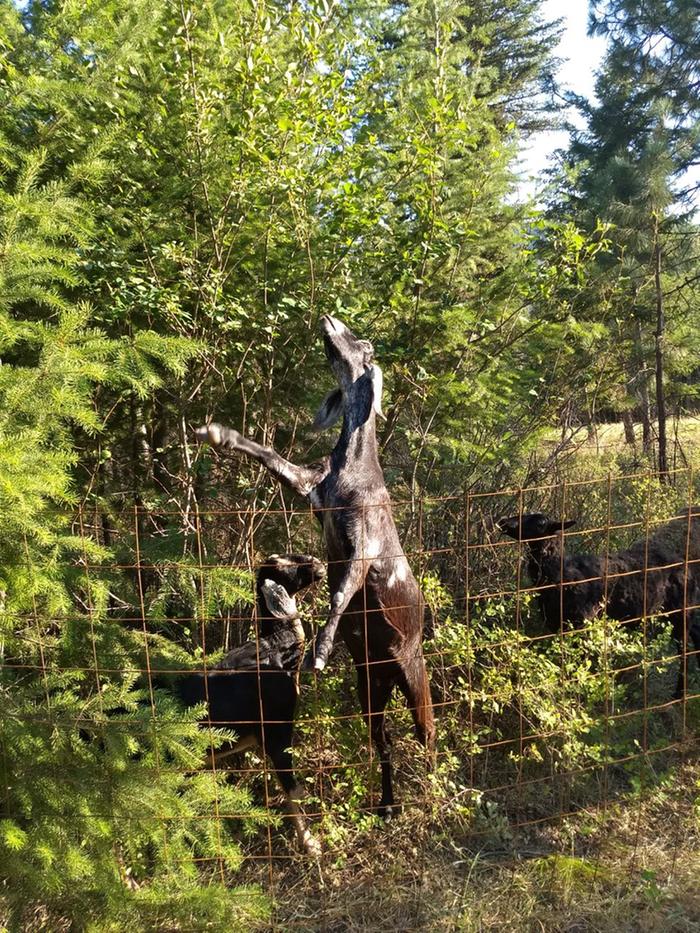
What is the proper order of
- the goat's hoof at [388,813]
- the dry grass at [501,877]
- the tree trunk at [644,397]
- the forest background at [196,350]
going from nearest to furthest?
the forest background at [196,350], the dry grass at [501,877], the goat's hoof at [388,813], the tree trunk at [644,397]

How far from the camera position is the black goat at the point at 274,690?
11.7ft

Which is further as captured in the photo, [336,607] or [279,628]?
[279,628]

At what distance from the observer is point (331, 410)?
337 centimetres

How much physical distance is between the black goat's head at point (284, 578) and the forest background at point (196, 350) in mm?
254

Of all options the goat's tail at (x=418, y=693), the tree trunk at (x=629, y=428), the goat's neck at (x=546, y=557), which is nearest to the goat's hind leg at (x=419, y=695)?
the goat's tail at (x=418, y=693)

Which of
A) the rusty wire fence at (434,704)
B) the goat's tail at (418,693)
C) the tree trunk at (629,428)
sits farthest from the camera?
the tree trunk at (629,428)

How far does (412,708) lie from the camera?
3424 mm

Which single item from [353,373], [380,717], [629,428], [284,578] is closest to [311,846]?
[380,717]

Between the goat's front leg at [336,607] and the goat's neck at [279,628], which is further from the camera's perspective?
the goat's neck at [279,628]

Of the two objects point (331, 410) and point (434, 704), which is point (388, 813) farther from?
point (331, 410)

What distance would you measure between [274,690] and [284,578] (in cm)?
56

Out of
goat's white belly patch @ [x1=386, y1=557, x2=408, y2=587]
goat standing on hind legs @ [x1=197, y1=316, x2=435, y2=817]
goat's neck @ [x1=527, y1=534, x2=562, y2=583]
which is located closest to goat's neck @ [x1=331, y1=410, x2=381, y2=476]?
goat standing on hind legs @ [x1=197, y1=316, x2=435, y2=817]

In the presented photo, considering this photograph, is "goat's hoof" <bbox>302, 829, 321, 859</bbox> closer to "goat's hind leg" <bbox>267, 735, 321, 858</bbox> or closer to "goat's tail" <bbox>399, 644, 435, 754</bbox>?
"goat's hind leg" <bbox>267, 735, 321, 858</bbox>

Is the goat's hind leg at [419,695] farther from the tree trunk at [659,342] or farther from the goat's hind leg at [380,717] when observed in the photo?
the tree trunk at [659,342]
